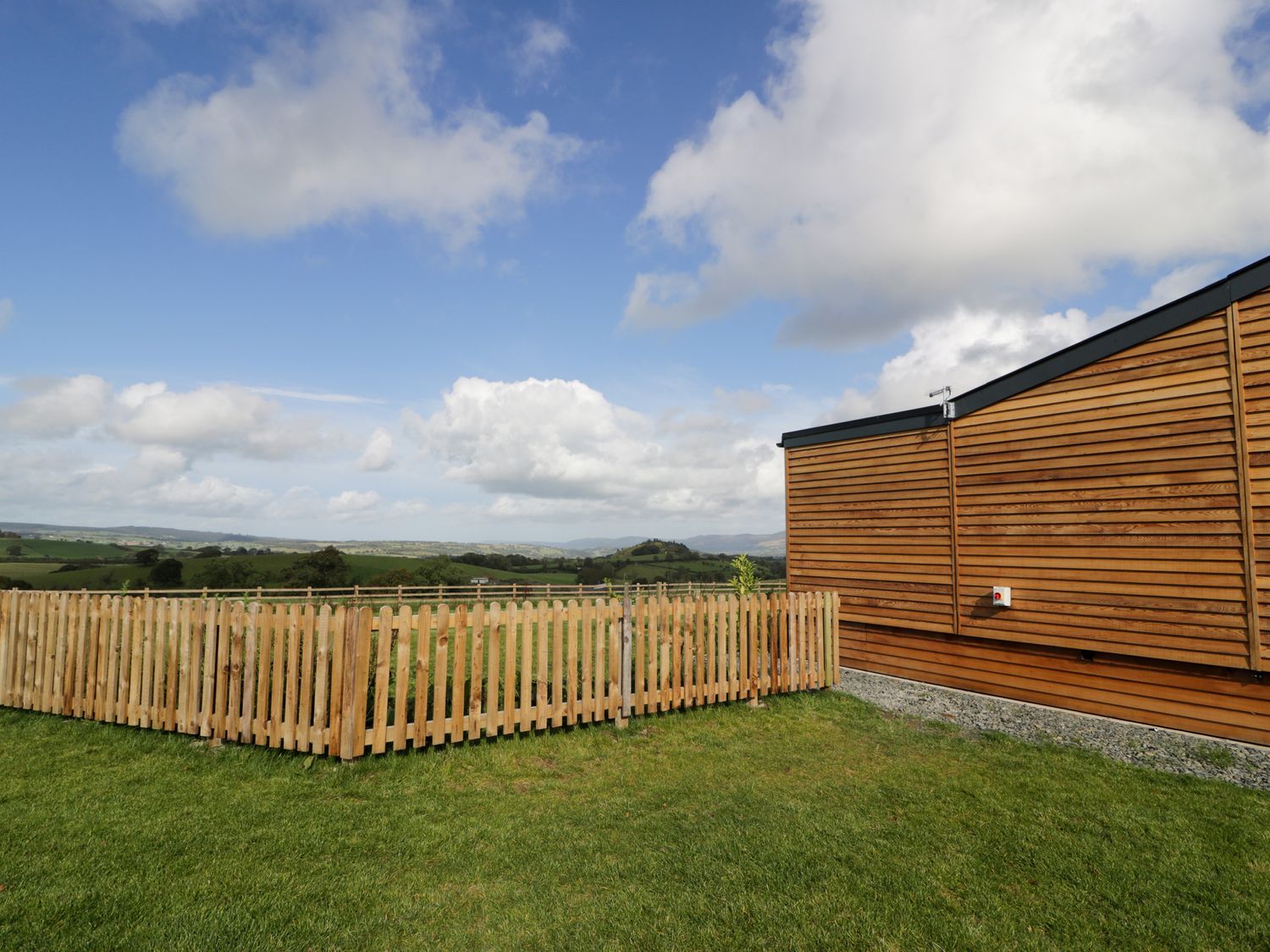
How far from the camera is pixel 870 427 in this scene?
12094 millimetres

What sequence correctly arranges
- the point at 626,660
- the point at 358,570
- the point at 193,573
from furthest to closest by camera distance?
the point at 358,570
the point at 193,573
the point at 626,660

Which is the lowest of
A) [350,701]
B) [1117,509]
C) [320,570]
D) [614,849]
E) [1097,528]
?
[320,570]

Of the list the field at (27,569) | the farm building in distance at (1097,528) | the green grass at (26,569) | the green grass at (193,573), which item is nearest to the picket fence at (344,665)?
the farm building in distance at (1097,528)

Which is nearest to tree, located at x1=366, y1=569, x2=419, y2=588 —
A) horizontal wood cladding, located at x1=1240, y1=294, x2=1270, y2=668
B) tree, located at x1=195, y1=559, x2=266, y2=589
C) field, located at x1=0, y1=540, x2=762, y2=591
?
field, located at x1=0, y1=540, x2=762, y2=591

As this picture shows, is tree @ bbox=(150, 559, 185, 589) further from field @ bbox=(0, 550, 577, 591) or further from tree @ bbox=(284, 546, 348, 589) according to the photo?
tree @ bbox=(284, 546, 348, 589)

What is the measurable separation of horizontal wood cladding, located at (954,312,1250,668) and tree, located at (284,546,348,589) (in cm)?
4694

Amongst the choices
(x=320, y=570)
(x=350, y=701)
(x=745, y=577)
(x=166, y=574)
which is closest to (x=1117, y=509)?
(x=350, y=701)

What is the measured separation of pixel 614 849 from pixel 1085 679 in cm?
788

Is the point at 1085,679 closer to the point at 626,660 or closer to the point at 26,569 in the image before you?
the point at 626,660

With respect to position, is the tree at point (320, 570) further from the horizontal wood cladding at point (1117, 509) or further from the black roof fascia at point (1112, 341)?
the horizontal wood cladding at point (1117, 509)

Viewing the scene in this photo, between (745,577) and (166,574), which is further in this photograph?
(166,574)

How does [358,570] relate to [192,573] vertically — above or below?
below

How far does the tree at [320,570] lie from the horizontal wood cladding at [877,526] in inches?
1694

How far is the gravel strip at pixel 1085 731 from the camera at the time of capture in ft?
21.7
